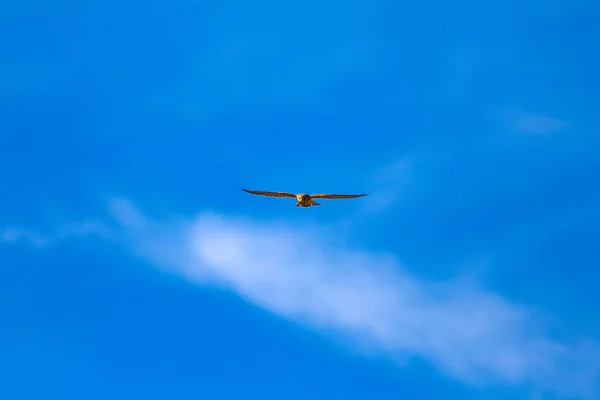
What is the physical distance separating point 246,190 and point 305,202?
10.4 metres

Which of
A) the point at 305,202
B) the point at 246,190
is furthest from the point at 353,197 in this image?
the point at 246,190

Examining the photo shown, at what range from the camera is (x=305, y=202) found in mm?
108875

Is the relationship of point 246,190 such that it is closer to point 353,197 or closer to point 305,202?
point 305,202

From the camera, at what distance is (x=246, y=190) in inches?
4131

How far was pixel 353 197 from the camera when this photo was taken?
112 meters

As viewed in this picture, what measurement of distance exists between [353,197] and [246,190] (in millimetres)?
19187

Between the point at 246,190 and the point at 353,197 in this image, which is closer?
the point at 246,190

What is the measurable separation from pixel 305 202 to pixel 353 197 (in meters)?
8.99
